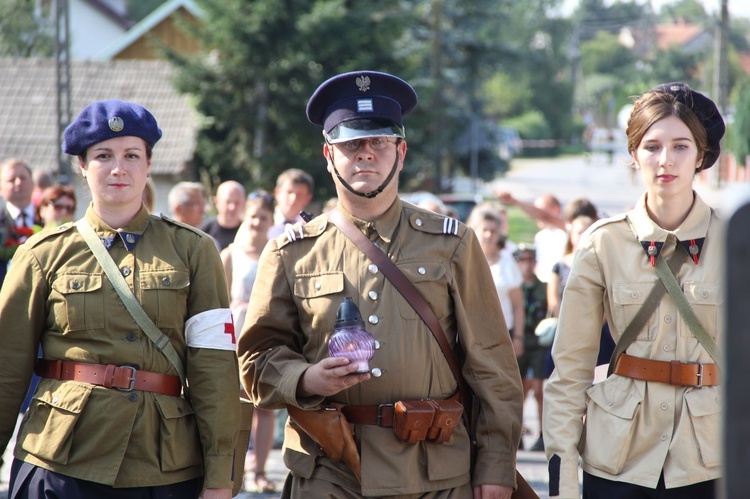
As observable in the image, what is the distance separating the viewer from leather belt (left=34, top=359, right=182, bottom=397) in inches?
141

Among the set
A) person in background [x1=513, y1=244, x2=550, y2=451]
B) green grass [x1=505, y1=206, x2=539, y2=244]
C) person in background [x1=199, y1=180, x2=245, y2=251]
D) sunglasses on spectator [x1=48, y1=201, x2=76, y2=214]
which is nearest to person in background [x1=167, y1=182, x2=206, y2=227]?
person in background [x1=199, y1=180, x2=245, y2=251]

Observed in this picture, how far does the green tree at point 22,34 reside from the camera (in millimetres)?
45844

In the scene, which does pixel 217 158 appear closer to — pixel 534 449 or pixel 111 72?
pixel 111 72

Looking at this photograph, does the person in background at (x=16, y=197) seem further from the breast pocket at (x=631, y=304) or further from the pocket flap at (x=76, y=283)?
the breast pocket at (x=631, y=304)

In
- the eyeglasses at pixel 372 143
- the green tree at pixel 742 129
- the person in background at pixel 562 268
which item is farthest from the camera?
the green tree at pixel 742 129

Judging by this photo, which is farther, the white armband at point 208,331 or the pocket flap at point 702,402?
the white armband at point 208,331

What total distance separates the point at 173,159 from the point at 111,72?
698cm

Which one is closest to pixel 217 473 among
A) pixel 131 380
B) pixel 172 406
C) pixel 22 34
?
pixel 172 406

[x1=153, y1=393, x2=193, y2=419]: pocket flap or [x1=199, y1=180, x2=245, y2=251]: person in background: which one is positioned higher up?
[x1=199, y1=180, x2=245, y2=251]: person in background

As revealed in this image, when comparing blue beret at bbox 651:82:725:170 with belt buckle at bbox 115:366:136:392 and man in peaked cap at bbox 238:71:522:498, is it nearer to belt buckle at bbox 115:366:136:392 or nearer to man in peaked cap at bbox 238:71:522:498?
man in peaked cap at bbox 238:71:522:498

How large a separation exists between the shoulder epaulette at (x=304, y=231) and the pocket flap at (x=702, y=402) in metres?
Result: 1.39

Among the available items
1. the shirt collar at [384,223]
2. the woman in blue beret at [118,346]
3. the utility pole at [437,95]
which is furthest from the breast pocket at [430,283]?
the utility pole at [437,95]

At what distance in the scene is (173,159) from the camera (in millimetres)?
31172

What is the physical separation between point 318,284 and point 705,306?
1314 mm
